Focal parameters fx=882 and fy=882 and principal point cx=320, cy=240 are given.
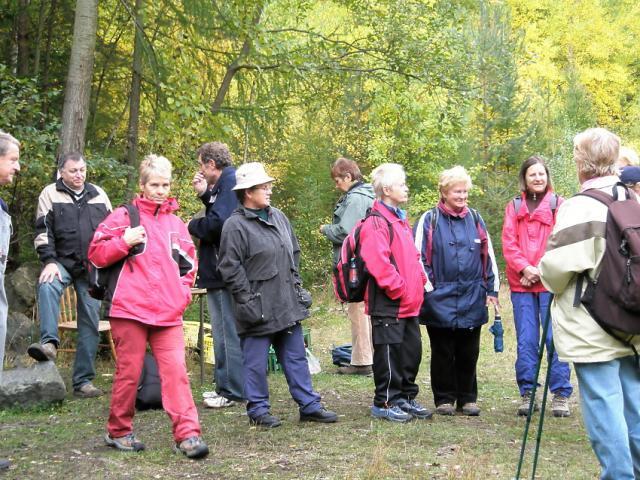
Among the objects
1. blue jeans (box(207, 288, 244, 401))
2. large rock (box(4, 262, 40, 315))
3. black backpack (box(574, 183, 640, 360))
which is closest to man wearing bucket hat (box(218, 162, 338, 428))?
blue jeans (box(207, 288, 244, 401))

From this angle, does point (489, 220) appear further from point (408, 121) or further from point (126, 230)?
point (126, 230)

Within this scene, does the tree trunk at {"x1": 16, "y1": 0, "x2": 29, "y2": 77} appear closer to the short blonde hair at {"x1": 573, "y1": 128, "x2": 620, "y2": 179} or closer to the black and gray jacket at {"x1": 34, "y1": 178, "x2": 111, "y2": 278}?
the black and gray jacket at {"x1": 34, "y1": 178, "x2": 111, "y2": 278}

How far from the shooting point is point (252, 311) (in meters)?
6.44

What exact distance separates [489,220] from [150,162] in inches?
632

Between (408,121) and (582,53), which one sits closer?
(408,121)

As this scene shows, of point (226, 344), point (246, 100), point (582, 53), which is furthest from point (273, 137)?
point (582, 53)

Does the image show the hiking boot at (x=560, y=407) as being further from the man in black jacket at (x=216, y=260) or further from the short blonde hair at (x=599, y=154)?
the short blonde hair at (x=599, y=154)

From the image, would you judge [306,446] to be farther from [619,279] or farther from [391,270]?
[619,279]

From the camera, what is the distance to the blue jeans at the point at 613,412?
4.16 meters

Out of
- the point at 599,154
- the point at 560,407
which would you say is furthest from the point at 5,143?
the point at 560,407

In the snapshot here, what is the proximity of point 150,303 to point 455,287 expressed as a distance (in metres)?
2.46

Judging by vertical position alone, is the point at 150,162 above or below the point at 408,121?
below

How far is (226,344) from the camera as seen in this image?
7.52 m

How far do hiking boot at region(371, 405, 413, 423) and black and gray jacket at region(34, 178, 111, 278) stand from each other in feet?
10.1
